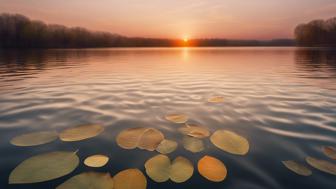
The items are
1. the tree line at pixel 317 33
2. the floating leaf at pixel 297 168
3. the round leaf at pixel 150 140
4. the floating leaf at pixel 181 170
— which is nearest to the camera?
the floating leaf at pixel 181 170

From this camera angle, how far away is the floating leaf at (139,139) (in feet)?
8.11

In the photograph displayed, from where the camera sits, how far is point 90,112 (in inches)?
160

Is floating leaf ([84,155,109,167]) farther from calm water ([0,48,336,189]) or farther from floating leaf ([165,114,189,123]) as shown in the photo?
floating leaf ([165,114,189,123])

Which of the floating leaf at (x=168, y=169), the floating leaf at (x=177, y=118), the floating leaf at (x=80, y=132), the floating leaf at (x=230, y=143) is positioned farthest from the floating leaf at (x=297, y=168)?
the floating leaf at (x=80, y=132)

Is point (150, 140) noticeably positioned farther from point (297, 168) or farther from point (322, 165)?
point (322, 165)

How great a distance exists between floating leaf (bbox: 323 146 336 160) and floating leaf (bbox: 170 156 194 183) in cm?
171

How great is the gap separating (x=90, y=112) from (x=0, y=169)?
2.11 meters

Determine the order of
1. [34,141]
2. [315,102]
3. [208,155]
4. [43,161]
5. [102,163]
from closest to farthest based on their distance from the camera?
1. [43,161]
2. [102,163]
3. [208,155]
4. [34,141]
5. [315,102]

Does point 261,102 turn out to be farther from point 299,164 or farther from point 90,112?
point 90,112

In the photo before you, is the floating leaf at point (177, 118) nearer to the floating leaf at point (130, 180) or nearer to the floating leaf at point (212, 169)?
the floating leaf at point (212, 169)

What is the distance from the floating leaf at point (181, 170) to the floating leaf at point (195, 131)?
780 mm

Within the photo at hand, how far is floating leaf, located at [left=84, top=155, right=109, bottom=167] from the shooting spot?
6.81 ft

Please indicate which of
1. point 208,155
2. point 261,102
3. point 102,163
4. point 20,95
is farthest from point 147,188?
point 20,95

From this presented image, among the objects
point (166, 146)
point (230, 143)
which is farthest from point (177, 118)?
point (230, 143)
